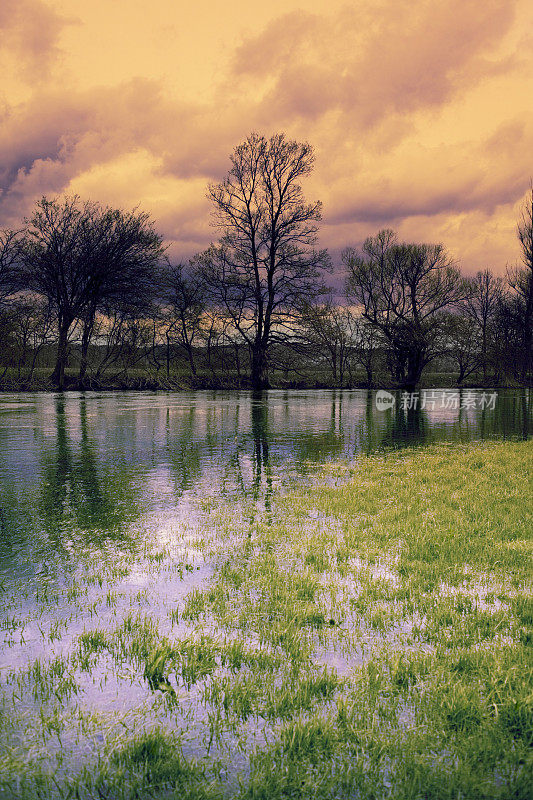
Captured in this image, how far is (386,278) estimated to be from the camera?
153 feet

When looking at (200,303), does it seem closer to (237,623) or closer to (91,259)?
(91,259)

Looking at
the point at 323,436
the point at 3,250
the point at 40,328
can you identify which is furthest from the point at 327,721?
the point at 40,328

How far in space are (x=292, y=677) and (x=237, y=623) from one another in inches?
29.5

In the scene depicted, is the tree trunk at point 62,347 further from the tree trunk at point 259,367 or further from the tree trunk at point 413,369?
the tree trunk at point 413,369

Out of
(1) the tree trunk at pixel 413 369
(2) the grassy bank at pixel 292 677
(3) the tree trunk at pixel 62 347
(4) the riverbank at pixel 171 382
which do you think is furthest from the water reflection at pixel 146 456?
(1) the tree trunk at pixel 413 369

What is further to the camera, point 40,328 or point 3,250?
point 40,328

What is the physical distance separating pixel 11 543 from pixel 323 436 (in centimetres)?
1058

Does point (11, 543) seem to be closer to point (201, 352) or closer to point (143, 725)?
point (143, 725)

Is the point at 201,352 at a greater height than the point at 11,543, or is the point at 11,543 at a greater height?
the point at 201,352

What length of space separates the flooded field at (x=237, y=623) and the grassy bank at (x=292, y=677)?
0.5 inches

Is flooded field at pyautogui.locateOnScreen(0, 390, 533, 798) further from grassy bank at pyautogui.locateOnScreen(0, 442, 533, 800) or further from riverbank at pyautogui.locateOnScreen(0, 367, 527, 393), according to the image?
riverbank at pyautogui.locateOnScreen(0, 367, 527, 393)

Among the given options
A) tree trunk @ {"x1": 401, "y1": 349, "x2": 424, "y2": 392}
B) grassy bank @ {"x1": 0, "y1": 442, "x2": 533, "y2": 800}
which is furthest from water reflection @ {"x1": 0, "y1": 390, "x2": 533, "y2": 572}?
tree trunk @ {"x1": 401, "y1": 349, "x2": 424, "y2": 392}

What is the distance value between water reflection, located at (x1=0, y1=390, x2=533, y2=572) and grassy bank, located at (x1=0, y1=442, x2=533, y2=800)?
148 centimetres

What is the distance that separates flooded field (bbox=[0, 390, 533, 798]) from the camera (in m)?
2.39
